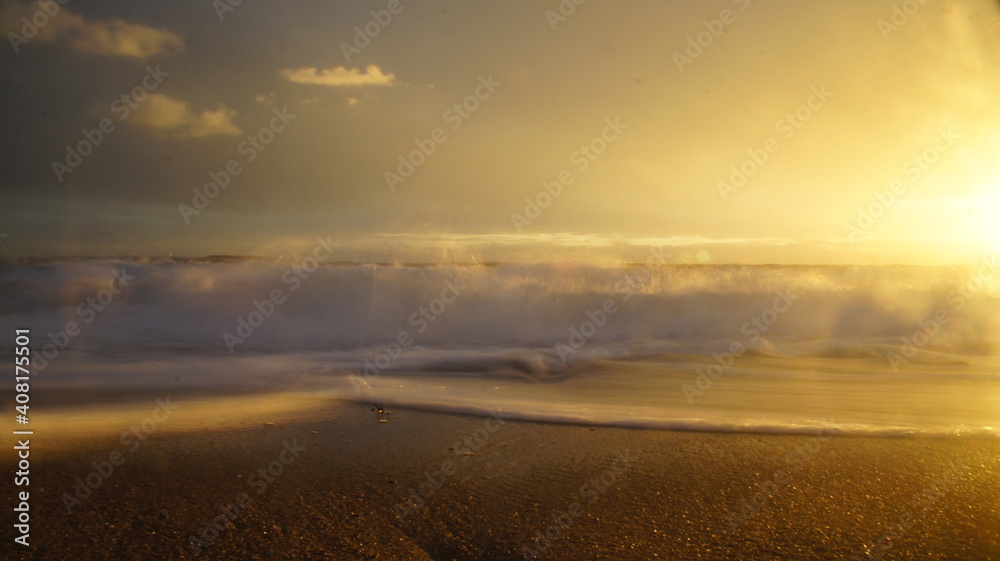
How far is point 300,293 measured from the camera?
13.3m

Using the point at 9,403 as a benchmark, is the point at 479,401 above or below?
below

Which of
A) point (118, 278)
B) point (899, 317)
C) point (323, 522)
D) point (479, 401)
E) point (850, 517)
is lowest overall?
point (899, 317)

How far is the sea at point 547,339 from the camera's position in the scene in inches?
197

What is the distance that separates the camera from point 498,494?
2896 mm

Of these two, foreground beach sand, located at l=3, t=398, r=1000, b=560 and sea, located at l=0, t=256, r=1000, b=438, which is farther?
sea, located at l=0, t=256, r=1000, b=438

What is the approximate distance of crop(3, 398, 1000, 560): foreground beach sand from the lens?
2.37 meters

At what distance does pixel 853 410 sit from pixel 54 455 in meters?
5.36

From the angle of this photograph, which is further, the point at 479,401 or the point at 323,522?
the point at 479,401

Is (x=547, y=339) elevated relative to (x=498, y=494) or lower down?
lower down

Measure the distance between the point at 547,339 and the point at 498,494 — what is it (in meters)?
7.70

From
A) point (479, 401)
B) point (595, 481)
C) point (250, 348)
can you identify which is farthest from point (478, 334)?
point (595, 481)

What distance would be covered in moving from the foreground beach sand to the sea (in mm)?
607

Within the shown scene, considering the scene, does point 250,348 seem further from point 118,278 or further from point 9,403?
point 118,278

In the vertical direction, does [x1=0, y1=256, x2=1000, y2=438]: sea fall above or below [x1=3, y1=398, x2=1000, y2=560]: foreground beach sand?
below
